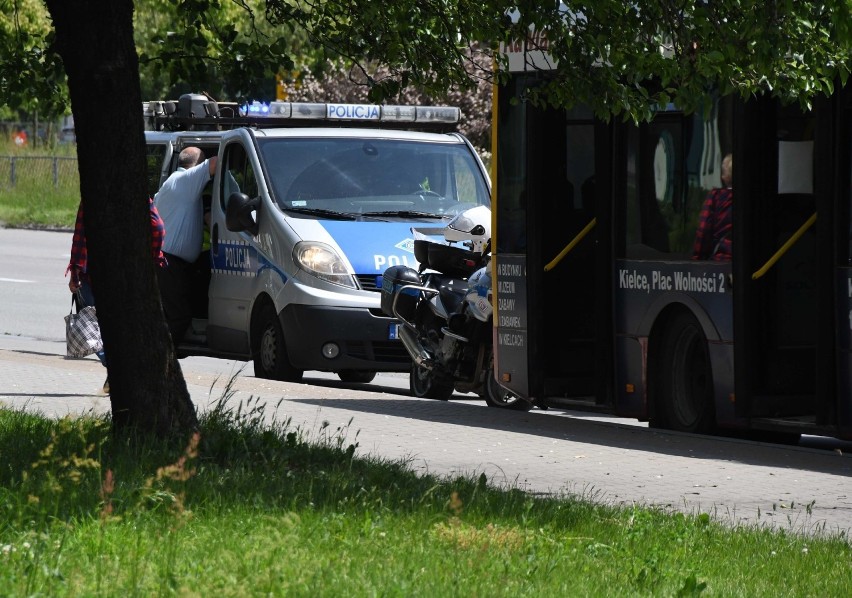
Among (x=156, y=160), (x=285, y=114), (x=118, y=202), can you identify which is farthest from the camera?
(x=156, y=160)

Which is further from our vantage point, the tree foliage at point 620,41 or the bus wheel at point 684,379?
the bus wheel at point 684,379

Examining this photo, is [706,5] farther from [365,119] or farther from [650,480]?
[365,119]

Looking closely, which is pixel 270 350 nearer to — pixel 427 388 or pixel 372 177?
pixel 427 388

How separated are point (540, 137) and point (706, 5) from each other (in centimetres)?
356

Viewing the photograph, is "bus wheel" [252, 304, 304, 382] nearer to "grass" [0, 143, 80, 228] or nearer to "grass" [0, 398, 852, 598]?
"grass" [0, 398, 852, 598]

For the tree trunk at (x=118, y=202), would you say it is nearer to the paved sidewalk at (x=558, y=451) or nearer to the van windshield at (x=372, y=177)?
the paved sidewalk at (x=558, y=451)

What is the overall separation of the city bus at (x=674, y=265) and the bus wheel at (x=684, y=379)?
11 millimetres

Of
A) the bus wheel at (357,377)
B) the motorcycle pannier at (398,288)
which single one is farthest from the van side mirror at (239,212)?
the bus wheel at (357,377)

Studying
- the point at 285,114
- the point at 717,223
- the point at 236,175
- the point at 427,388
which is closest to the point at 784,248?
the point at 717,223

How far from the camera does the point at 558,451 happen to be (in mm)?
9781

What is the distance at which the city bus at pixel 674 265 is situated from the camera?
9.55m

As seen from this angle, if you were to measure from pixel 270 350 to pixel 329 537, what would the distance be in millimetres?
7859

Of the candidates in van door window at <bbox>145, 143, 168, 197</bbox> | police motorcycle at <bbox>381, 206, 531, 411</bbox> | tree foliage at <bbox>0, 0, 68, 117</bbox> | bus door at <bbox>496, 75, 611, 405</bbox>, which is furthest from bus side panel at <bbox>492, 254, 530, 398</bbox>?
van door window at <bbox>145, 143, 168, 197</bbox>

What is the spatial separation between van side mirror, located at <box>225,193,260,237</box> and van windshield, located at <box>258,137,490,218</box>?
256mm
